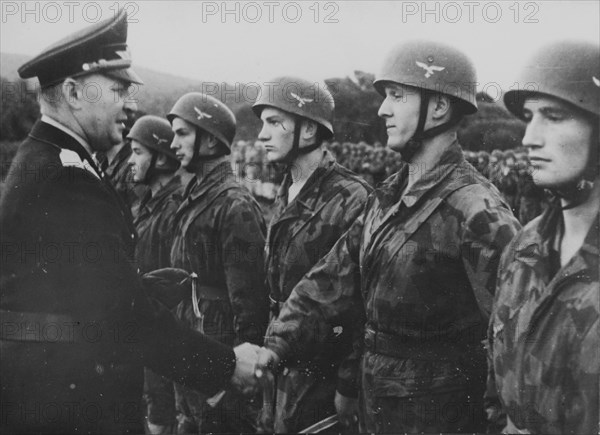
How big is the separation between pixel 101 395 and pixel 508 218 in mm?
2140

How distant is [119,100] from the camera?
12.6 ft

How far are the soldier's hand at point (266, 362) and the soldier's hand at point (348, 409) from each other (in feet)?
1.34

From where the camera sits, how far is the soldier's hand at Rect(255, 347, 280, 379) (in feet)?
13.4

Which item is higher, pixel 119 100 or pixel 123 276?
pixel 119 100

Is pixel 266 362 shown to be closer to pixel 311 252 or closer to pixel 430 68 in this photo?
pixel 311 252

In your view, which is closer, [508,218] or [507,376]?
[507,376]

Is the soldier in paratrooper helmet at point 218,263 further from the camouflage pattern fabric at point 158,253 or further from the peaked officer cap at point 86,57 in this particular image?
the peaked officer cap at point 86,57

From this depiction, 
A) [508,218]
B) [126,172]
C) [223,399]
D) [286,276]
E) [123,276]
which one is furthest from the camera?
[126,172]

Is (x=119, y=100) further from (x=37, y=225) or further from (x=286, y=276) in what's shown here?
(x=286, y=276)

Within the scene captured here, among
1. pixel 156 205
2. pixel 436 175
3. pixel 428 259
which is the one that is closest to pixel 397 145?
pixel 436 175

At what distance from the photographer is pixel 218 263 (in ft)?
16.9

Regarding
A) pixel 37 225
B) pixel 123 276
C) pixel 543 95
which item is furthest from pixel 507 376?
pixel 37 225

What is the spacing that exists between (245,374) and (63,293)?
44.2 inches

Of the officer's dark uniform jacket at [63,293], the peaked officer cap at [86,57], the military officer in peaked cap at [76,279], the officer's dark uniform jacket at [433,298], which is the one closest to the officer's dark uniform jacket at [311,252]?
the officer's dark uniform jacket at [433,298]
